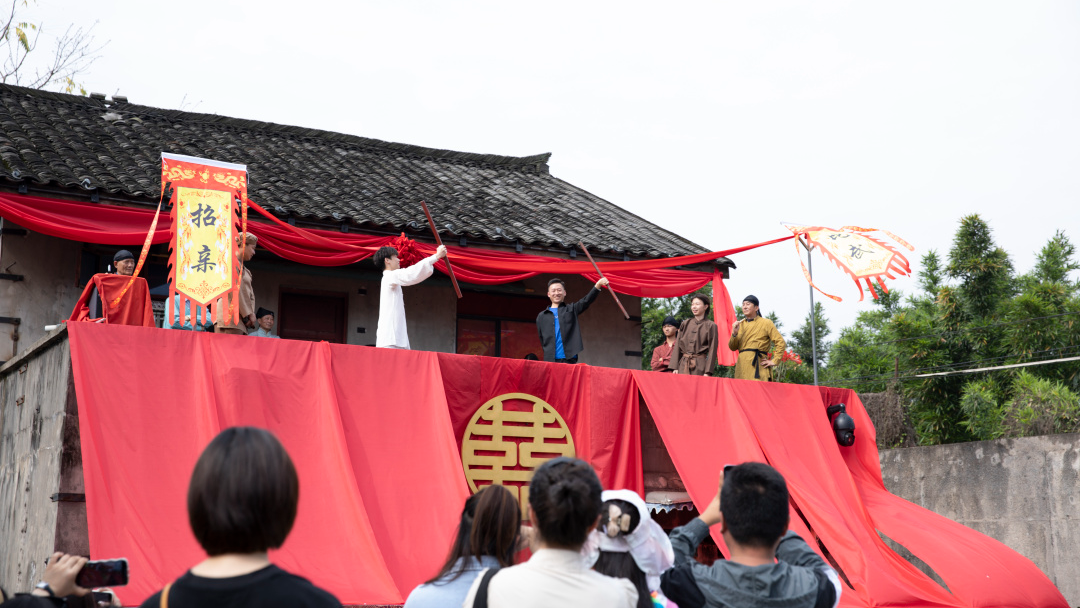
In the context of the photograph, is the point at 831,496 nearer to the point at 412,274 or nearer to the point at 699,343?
the point at 699,343

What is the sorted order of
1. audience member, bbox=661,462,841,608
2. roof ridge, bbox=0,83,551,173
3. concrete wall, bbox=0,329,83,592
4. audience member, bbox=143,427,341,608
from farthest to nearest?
1. roof ridge, bbox=0,83,551,173
2. concrete wall, bbox=0,329,83,592
3. audience member, bbox=661,462,841,608
4. audience member, bbox=143,427,341,608

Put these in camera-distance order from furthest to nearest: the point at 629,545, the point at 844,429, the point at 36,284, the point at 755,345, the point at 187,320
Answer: the point at 755,345 < the point at 844,429 < the point at 36,284 < the point at 187,320 < the point at 629,545

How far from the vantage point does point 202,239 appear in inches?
271

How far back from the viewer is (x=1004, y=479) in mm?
10789

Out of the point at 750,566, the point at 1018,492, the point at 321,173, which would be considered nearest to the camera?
the point at 750,566

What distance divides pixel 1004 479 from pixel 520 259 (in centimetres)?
625

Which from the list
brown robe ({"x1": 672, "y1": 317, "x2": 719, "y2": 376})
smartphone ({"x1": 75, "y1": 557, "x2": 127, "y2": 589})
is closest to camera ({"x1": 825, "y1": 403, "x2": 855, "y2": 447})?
brown robe ({"x1": 672, "y1": 317, "x2": 719, "y2": 376})

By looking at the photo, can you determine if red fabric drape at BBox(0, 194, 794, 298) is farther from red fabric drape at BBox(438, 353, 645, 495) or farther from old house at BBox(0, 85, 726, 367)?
red fabric drape at BBox(438, 353, 645, 495)

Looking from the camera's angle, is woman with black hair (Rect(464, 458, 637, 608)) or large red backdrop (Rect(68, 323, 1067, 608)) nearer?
woman with black hair (Rect(464, 458, 637, 608))

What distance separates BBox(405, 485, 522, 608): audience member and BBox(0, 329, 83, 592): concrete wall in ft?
12.0

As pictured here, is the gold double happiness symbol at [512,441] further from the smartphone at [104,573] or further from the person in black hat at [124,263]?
the smartphone at [104,573]

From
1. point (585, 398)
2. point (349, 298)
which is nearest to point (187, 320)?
point (349, 298)

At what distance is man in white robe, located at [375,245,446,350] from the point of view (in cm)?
780

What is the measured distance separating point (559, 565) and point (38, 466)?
5.30 m
